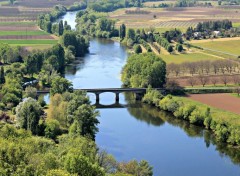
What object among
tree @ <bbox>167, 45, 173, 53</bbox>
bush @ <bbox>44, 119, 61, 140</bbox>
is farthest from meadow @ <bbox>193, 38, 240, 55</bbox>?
bush @ <bbox>44, 119, 61, 140</bbox>

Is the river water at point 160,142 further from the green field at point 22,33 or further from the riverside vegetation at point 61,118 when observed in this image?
the green field at point 22,33

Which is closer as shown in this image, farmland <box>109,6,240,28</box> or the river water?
the river water

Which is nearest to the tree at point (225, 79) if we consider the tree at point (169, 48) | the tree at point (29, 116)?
the tree at point (169, 48)

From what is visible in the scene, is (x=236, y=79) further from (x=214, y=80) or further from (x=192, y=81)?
(x=192, y=81)

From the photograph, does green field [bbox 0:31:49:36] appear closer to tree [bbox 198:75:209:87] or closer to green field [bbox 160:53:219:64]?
green field [bbox 160:53:219:64]

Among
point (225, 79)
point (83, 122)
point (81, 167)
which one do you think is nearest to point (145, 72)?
point (225, 79)
